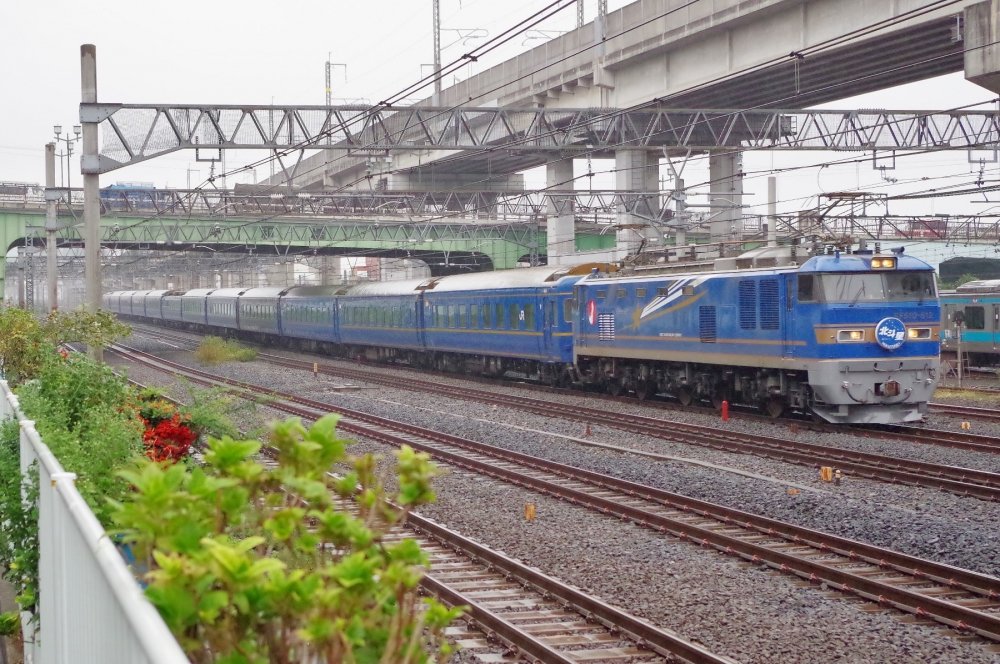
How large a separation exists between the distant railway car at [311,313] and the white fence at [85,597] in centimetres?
3793

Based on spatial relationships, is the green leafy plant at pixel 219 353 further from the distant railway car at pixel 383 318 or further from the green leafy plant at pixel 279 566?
the green leafy plant at pixel 279 566

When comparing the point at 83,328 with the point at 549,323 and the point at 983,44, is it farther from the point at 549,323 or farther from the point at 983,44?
the point at 983,44

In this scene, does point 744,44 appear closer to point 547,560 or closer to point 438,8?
point 547,560

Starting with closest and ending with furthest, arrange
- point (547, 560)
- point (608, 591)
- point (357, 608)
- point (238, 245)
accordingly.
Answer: point (357, 608) → point (608, 591) → point (547, 560) → point (238, 245)

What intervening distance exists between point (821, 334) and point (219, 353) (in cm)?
2928

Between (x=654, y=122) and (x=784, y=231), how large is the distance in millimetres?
6003

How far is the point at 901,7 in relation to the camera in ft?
79.2

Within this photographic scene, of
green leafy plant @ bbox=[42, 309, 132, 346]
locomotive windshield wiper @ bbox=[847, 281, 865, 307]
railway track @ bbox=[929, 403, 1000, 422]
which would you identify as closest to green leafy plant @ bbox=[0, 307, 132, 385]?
green leafy plant @ bbox=[42, 309, 132, 346]

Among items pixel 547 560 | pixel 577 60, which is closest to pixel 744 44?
pixel 577 60

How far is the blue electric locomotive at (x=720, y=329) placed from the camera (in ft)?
59.9

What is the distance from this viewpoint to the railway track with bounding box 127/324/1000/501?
13969mm

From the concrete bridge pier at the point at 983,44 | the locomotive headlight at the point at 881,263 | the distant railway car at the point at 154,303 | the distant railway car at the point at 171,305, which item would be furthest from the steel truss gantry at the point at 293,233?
the concrete bridge pier at the point at 983,44

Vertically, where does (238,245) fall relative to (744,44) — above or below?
below

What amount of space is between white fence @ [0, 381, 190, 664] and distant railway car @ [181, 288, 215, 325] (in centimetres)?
5861
